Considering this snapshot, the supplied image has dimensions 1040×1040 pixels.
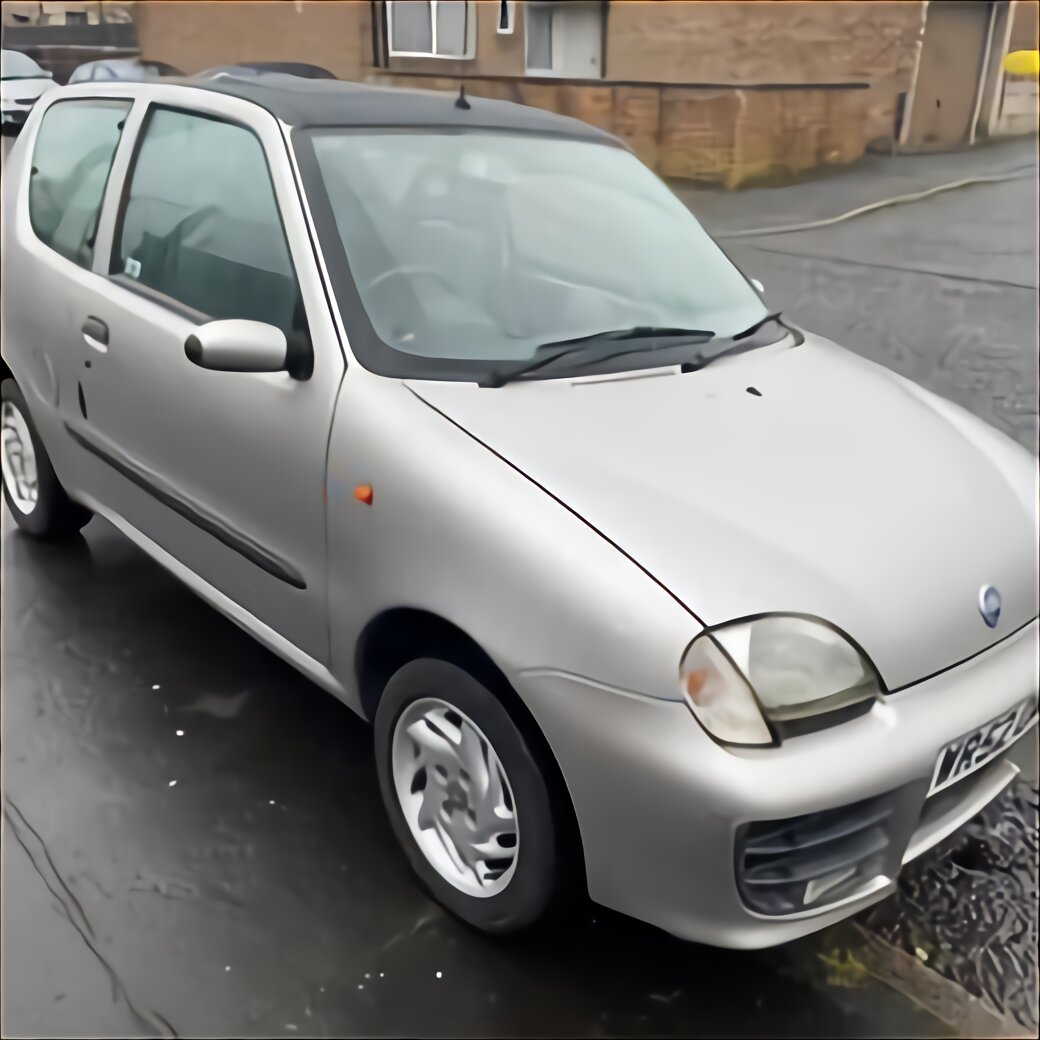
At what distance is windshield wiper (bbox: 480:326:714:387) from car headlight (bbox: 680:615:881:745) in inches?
31.0

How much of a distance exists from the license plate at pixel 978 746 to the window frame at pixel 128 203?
5.62ft

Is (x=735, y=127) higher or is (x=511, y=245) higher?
(x=735, y=127)

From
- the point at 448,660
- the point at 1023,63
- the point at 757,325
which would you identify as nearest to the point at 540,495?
the point at 448,660

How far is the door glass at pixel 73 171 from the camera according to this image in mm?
2857

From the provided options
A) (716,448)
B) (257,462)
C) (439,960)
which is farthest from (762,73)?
(439,960)

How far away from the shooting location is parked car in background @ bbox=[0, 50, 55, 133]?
3.59m

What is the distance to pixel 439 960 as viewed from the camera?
1972mm

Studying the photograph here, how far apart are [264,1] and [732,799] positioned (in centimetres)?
314

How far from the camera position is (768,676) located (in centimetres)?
154

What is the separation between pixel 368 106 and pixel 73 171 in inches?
44.7

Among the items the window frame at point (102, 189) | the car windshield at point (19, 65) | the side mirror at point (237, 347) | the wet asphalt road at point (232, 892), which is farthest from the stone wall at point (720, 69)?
the wet asphalt road at point (232, 892)

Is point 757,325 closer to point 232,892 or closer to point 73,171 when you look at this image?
point 232,892

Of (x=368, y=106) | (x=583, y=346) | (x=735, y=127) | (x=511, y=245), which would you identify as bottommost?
(x=583, y=346)

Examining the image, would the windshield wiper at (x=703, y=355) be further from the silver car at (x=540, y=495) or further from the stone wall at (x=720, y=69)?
the stone wall at (x=720, y=69)
